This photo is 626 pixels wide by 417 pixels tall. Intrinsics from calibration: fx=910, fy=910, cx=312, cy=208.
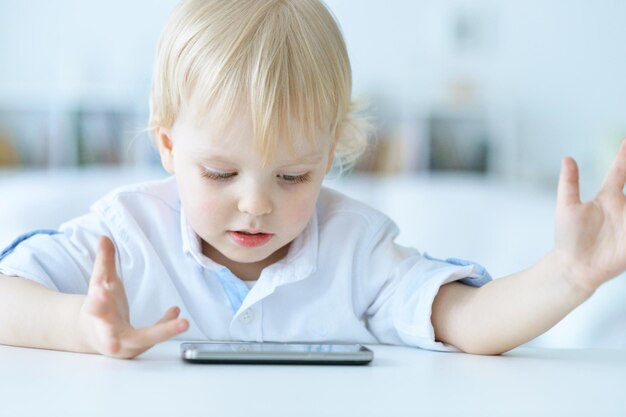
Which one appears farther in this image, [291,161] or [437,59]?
[437,59]

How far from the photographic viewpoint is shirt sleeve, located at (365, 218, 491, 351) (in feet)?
3.19

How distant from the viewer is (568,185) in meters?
0.80

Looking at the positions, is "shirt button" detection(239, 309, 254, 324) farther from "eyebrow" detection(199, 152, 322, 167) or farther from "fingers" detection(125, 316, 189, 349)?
"fingers" detection(125, 316, 189, 349)

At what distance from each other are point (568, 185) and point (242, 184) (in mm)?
334

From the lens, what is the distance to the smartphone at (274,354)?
72 centimetres

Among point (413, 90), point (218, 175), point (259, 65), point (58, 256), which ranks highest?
point (259, 65)

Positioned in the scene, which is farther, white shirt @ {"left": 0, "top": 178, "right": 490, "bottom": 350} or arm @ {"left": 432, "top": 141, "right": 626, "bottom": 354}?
white shirt @ {"left": 0, "top": 178, "right": 490, "bottom": 350}

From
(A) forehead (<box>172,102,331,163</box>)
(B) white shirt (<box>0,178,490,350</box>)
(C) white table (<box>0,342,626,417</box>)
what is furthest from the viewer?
(B) white shirt (<box>0,178,490,350</box>)

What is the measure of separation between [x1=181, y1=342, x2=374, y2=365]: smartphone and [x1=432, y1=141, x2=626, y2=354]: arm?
0.18 metres

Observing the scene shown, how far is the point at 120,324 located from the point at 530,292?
1.26ft

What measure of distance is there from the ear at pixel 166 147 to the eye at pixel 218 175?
10 centimetres

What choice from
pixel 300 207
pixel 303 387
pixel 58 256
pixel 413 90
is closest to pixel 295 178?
pixel 300 207

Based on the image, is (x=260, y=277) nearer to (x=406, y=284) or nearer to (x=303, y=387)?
(x=406, y=284)

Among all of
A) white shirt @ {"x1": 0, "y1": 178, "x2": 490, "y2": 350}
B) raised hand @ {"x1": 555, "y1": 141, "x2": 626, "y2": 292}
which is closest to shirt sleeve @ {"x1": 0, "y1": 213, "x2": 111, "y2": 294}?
white shirt @ {"x1": 0, "y1": 178, "x2": 490, "y2": 350}
